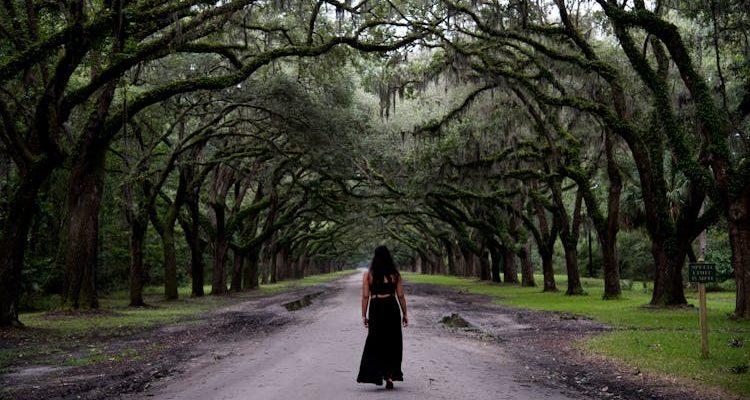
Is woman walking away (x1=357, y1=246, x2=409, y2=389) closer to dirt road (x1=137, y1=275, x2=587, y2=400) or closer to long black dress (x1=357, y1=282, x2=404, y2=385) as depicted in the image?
long black dress (x1=357, y1=282, x2=404, y2=385)

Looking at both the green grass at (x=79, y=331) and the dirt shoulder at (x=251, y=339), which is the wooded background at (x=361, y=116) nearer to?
the green grass at (x=79, y=331)

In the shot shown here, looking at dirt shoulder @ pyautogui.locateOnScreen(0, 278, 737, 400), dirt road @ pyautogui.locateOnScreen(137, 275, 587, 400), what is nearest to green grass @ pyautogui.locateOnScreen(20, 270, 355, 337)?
dirt shoulder @ pyautogui.locateOnScreen(0, 278, 737, 400)

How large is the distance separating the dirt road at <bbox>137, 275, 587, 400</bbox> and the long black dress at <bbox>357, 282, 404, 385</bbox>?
162 mm

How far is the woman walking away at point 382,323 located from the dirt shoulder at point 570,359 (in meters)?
2.04

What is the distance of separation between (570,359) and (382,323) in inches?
166

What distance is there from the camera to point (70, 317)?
18.4 meters

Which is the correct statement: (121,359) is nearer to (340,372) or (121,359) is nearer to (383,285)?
(340,372)

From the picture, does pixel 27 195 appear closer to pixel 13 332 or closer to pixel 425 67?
pixel 13 332

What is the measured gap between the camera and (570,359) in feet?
35.0

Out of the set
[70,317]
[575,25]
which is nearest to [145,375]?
[70,317]

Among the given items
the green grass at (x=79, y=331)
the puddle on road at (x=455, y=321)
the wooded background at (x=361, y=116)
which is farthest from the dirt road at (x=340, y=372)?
the wooded background at (x=361, y=116)

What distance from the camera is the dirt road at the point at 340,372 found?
7.34 metres

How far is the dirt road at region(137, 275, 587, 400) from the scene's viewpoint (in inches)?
289

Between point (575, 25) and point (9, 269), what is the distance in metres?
16.0
